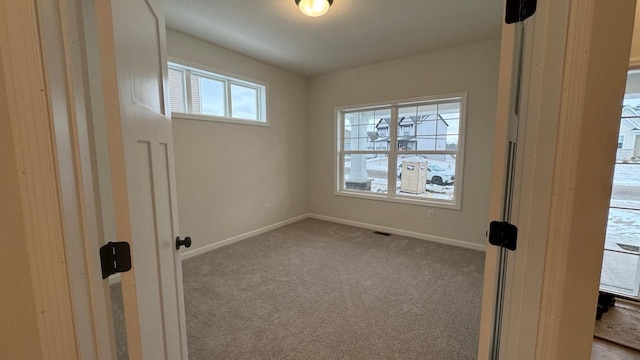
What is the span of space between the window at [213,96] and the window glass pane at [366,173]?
1.65m

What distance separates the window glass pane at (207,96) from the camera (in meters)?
3.21

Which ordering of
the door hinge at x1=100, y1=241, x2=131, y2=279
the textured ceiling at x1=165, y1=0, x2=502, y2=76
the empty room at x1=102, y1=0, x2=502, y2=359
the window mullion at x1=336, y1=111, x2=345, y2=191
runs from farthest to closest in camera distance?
the window mullion at x1=336, y1=111, x2=345, y2=191, the textured ceiling at x1=165, y1=0, x2=502, y2=76, the empty room at x1=102, y1=0, x2=502, y2=359, the door hinge at x1=100, y1=241, x2=131, y2=279

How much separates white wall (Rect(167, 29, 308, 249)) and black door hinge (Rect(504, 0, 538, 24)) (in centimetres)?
309

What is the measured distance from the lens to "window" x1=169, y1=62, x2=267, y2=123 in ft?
10.0

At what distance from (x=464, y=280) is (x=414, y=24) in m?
2.69

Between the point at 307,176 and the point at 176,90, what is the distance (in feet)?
8.52

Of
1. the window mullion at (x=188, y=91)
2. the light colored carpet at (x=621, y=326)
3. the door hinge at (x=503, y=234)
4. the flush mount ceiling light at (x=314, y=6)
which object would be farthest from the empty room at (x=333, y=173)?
the door hinge at (x=503, y=234)

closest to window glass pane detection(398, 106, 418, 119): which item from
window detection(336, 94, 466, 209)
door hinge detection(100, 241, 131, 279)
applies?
window detection(336, 94, 466, 209)

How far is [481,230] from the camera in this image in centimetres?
337

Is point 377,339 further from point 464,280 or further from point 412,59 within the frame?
point 412,59

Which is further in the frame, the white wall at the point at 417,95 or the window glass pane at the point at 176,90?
the white wall at the point at 417,95

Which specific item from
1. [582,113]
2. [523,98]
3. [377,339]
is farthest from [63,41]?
[377,339]

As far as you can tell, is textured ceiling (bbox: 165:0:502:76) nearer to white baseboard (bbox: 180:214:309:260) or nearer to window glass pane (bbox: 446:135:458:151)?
window glass pane (bbox: 446:135:458:151)

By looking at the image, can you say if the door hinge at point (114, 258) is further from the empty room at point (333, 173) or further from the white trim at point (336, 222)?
the white trim at point (336, 222)
